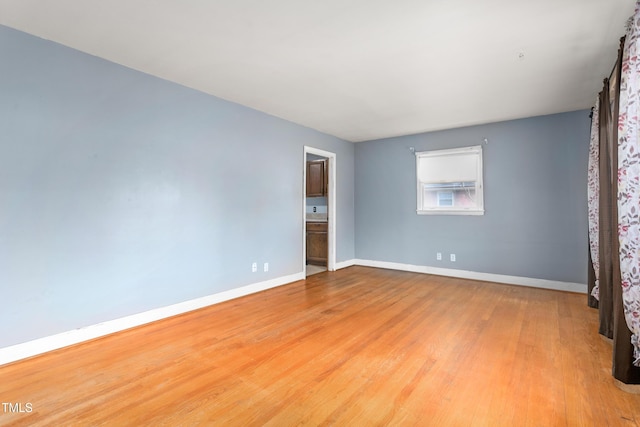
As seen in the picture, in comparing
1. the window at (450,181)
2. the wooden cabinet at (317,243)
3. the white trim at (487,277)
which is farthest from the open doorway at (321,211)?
the window at (450,181)

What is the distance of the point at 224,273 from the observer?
381cm

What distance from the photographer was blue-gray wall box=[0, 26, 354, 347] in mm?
2344

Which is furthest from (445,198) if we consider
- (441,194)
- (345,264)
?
(345,264)

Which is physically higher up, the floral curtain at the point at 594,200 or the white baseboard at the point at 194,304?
the floral curtain at the point at 594,200

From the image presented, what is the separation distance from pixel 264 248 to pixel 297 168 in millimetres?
1417

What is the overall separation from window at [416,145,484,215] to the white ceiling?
126cm

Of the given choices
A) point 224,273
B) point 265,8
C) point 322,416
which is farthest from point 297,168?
point 322,416

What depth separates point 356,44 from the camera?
250cm

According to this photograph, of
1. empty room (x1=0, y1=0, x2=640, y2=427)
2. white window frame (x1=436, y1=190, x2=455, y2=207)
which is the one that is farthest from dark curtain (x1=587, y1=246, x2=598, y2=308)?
white window frame (x1=436, y1=190, x2=455, y2=207)

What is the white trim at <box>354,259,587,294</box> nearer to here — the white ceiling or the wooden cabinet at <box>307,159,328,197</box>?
the wooden cabinet at <box>307,159,328,197</box>

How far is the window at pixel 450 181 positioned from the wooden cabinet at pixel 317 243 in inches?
73.4

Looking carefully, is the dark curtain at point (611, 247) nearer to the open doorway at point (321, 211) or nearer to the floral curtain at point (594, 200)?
the floral curtain at point (594, 200)

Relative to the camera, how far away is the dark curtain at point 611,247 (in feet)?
6.40

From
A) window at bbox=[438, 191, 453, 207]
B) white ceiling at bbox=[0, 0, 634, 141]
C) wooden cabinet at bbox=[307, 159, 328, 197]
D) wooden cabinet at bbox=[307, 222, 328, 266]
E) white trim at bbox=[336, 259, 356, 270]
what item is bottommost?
white trim at bbox=[336, 259, 356, 270]
